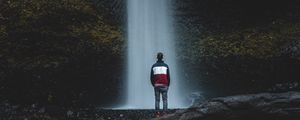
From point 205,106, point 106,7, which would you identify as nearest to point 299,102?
point 205,106

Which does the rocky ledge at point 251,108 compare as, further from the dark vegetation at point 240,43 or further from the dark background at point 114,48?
the dark vegetation at point 240,43

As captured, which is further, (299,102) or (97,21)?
(97,21)

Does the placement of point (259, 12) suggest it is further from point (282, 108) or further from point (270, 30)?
point (282, 108)

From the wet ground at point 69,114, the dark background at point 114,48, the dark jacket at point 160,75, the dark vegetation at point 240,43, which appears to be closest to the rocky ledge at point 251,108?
the dark jacket at point 160,75

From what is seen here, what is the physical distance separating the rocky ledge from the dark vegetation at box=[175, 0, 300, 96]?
8.53 meters

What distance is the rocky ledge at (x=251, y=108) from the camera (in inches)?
314

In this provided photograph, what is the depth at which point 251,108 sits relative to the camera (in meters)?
8.12

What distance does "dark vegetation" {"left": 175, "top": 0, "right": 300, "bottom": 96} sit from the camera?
17.9m

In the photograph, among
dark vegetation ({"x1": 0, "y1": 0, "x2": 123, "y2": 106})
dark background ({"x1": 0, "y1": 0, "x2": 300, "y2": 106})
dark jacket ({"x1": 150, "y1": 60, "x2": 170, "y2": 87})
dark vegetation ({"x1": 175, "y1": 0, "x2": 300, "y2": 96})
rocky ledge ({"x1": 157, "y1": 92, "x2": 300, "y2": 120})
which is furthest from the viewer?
dark vegetation ({"x1": 175, "y1": 0, "x2": 300, "y2": 96})

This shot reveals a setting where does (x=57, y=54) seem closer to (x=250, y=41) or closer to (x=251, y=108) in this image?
(x=250, y=41)

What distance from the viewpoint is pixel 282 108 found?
8031 millimetres

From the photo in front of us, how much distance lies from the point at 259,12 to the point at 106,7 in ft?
20.8

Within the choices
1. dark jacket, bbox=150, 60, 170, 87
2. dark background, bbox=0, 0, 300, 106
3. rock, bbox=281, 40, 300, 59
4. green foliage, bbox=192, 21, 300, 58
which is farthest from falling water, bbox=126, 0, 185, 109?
dark jacket, bbox=150, 60, 170, 87

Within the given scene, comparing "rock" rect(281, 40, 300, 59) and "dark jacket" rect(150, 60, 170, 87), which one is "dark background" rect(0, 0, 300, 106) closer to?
"rock" rect(281, 40, 300, 59)
